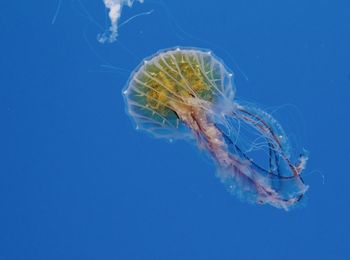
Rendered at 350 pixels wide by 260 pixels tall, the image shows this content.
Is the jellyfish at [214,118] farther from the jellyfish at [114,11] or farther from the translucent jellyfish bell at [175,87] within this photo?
the jellyfish at [114,11]

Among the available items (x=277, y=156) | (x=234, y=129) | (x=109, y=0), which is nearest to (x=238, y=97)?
(x=234, y=129)

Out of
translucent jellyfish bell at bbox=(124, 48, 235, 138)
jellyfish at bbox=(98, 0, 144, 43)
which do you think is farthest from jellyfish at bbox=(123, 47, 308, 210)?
jellyfish at bbox=(98, 0, 144, 43)

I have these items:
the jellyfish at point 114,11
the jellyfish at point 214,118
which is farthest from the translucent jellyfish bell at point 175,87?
the jellyfish at point 114,11

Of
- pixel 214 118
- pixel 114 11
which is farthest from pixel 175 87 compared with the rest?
pixel 114 11

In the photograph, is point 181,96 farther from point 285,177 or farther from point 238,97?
point 285,177

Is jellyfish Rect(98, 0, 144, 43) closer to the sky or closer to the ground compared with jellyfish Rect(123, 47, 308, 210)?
closer to the sky

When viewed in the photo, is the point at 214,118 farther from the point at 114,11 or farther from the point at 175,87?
the point at 114,11

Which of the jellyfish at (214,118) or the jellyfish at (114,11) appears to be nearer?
the jellyfish at (214,118)

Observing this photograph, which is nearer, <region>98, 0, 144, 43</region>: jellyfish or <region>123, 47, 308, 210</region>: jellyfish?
<region>123, 47, 308, 210</region>: jellyfish

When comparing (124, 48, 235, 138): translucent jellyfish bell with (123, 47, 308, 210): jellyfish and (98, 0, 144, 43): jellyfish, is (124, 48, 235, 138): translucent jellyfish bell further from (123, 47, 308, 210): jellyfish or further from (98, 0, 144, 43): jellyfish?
(98, 0, 144, 43): jellyfish
